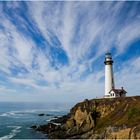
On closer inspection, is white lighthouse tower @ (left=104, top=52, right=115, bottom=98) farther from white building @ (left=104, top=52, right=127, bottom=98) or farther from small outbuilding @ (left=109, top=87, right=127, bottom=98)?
small outbuilding @ (left=109, top=87, right=127, bottom=98)

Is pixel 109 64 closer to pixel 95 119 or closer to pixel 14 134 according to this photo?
pixel 95 119

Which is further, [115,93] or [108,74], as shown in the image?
[108,74]

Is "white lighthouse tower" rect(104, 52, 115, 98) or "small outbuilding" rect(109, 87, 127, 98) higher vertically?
"white lighthouse tower" rect(104, 52, 115, 98)

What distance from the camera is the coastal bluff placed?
39.8 meters

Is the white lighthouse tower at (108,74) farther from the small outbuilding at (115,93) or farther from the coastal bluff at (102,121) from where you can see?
the coastal bluff at (102,121)

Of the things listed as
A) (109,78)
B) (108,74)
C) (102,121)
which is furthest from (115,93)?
(102,121)

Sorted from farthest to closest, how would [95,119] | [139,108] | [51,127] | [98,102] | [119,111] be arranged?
Answer: 1. [51,127]
2. [98,102]
3. [95,119]
4. [119,111]
5. [139,108]

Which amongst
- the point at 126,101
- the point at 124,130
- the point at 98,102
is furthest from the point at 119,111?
the point at 124,130

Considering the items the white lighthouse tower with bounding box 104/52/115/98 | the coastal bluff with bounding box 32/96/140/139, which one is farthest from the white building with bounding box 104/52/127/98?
the coastal bluff with bounding box 32/96/140/139

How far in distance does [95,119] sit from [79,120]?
369 centimetres

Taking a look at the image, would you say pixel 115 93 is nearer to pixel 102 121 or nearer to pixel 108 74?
pixel 108 74

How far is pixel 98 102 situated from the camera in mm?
55344

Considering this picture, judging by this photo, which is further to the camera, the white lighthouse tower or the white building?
the white lighthouse tower

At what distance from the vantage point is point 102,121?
4984 centimetres
